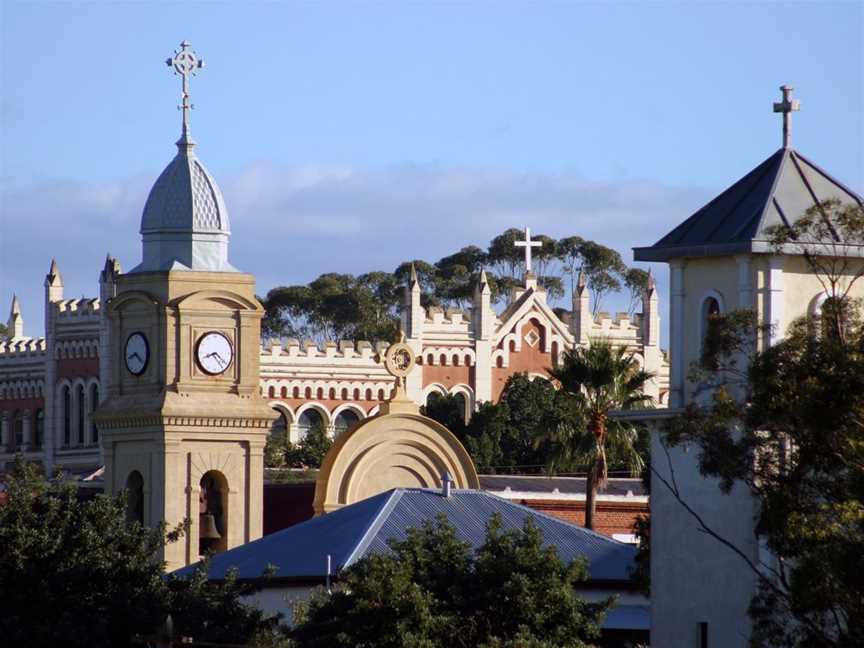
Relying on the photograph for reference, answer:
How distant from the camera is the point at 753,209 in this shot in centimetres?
4831

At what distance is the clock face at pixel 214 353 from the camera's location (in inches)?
2835

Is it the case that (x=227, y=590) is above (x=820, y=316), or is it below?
below

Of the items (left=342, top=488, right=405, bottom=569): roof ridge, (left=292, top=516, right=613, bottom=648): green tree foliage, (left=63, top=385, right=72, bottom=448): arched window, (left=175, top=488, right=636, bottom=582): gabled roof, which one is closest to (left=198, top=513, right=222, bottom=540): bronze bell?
(left=175, top=488, right=636, bottom=582): gabled roof

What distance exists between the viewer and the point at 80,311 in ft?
499

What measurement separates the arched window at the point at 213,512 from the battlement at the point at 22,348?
3298 inches

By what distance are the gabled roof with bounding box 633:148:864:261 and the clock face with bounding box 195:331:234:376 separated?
23.4 metres

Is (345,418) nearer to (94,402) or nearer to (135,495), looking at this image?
(94,402)

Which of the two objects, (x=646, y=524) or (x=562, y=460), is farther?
(x=562, y=460)

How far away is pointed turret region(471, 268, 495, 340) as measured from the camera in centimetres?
15362

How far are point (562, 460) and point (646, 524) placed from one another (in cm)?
2925

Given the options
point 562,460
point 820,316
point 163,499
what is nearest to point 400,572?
point 820,316

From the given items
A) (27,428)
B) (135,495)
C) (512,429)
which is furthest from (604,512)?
(27,428)

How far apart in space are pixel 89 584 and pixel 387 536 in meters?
7.62

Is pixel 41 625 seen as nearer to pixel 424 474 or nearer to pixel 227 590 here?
pixel 227 590
